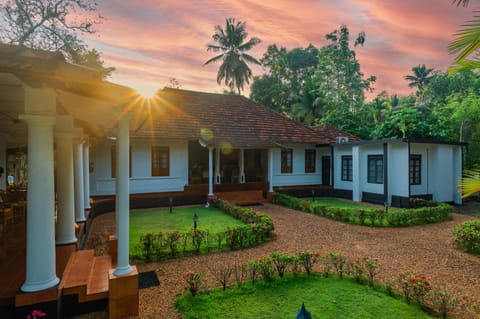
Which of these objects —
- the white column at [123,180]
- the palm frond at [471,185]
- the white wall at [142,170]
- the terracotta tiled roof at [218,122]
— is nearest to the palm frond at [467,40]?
the palm frond at [471,185]

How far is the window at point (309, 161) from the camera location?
719 inches

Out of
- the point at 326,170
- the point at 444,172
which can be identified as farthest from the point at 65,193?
the point at 444,172

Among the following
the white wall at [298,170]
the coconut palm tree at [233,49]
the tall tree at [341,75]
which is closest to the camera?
the white wall at [298,170]

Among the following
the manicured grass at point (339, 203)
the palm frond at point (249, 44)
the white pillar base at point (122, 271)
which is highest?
the palm frond at point (249, 44)

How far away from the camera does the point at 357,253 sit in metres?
6.91

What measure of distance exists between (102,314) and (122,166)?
220 centimetres

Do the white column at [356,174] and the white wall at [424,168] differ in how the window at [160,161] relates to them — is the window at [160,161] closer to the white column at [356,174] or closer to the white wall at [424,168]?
the white column at [356,174]

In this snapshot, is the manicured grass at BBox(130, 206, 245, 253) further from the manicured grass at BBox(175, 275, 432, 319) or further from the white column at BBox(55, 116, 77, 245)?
the manicured grass at BBox(175, 275, 432, 319)

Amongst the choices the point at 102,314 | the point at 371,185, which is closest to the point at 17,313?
the point at 102,314

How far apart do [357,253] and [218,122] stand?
38.7 feet

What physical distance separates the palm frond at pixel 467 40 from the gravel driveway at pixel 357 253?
12.5ft

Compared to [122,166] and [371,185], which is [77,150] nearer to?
[122,166]

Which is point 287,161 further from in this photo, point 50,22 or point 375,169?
point 50,22

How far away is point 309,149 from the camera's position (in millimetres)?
18359
